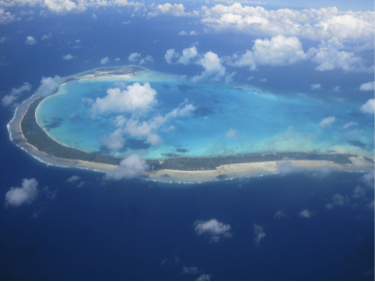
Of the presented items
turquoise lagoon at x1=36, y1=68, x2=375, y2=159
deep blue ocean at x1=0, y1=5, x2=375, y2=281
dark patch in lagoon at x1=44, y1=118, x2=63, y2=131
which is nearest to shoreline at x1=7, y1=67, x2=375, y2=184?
deep blue ocean at x1=0, y1=5, x2=375, y2=281

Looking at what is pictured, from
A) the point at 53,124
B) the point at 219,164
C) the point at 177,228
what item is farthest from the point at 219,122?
the point at 53,124

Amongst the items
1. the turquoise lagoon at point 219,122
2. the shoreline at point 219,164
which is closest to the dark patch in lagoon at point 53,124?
the turquoise lagoon at point 219,122

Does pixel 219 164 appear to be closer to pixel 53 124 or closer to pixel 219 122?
pixel 219 122

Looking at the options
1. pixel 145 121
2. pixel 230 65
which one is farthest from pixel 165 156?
pixel 230 65

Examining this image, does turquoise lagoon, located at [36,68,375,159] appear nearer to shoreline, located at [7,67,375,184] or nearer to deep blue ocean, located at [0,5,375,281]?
shoreline, located at [7,67,375,184]

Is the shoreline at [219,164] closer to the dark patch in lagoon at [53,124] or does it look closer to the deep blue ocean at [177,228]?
the deep blue ocean at [177,228]

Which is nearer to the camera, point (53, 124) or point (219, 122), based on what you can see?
point (53, 124)
